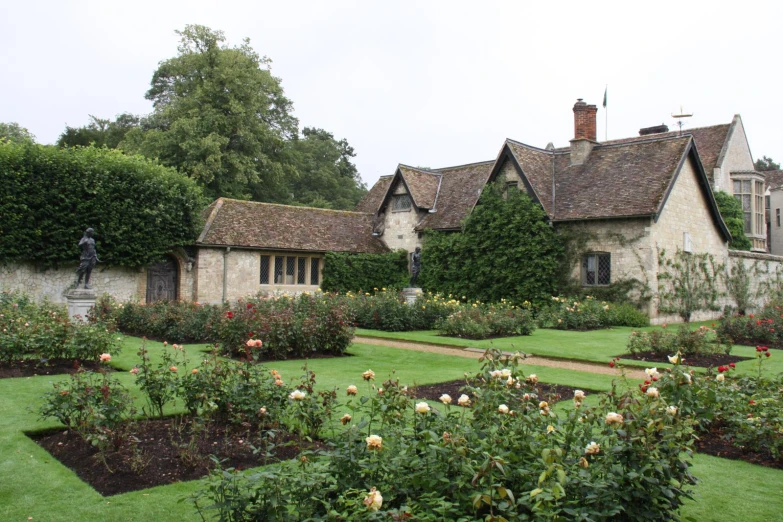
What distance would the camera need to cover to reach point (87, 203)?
21703 mm

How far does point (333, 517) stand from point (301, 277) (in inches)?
940

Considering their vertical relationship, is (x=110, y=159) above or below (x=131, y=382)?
above

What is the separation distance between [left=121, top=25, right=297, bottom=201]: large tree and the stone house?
10.0 m

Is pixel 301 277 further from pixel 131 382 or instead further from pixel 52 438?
pixel 52 438

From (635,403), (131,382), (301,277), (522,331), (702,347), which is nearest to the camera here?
(635,403)

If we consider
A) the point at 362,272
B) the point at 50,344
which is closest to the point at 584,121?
the point at 362,272

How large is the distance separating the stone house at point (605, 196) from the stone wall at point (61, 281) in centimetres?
1118

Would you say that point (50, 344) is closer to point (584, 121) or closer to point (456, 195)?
point (456, 195)

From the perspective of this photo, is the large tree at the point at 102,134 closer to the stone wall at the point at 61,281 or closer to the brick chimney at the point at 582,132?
the stone wall at the point at 61,281

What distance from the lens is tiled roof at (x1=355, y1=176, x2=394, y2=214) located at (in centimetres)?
3269

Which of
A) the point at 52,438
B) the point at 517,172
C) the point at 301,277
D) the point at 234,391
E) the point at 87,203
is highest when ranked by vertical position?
the point at 517,172

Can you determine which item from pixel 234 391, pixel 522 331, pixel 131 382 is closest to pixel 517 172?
pixel 522 331

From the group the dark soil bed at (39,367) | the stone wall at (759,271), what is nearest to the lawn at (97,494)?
the dark soil bed at (39,367)

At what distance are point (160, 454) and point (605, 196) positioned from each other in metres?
19.7
